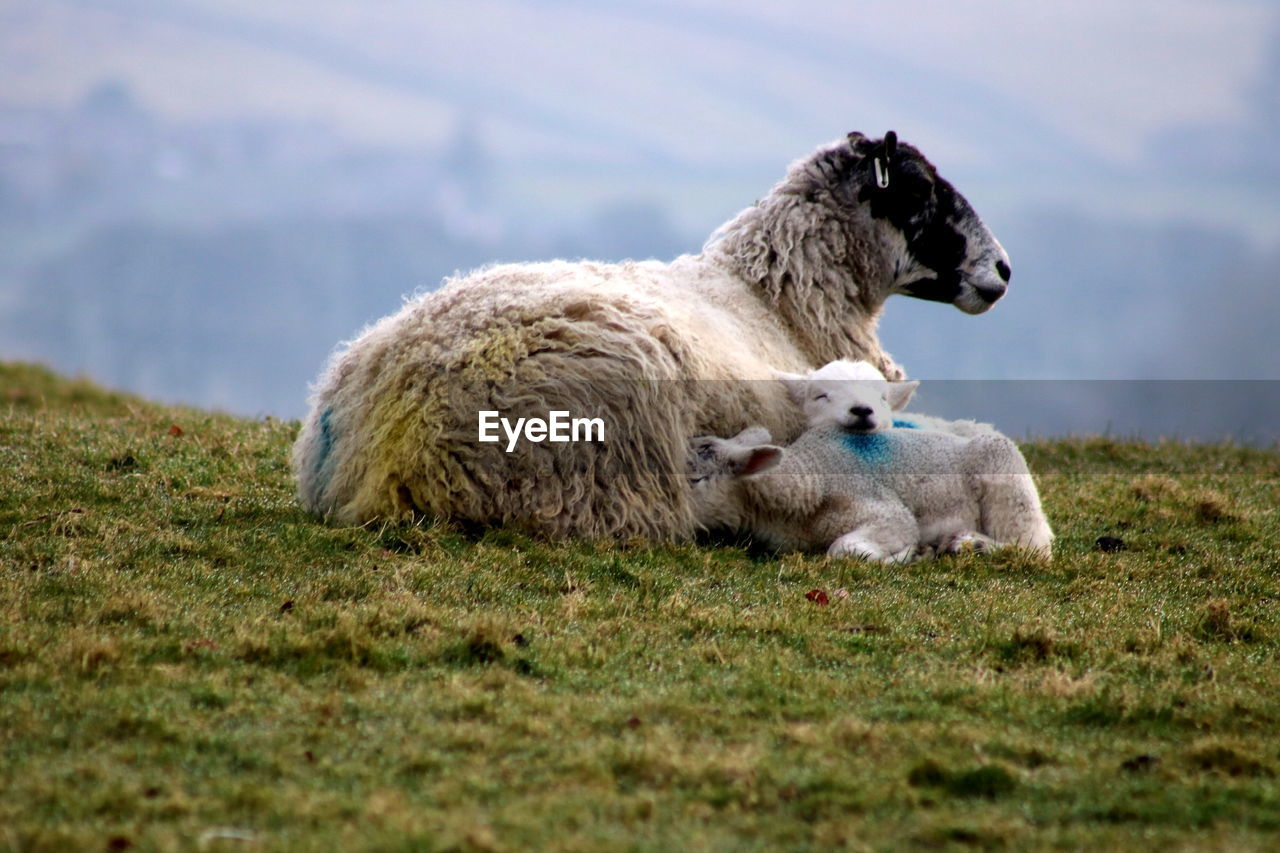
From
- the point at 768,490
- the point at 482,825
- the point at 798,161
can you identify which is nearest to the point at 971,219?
the point at 798,161

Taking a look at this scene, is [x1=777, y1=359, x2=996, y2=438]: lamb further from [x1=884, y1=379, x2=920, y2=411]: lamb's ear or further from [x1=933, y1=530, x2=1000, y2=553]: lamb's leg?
Answer: [x1=933, y1=530, x2=1000, y2=553]: lamb's leg

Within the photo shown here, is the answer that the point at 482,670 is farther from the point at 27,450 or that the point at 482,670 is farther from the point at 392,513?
the point at 27,450

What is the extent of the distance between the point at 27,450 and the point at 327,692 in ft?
15.4

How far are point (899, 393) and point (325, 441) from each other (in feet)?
10.4

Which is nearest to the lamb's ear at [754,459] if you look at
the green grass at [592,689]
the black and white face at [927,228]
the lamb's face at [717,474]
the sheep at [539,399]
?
the lamb's face at [717,474]

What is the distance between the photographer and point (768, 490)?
680 cm

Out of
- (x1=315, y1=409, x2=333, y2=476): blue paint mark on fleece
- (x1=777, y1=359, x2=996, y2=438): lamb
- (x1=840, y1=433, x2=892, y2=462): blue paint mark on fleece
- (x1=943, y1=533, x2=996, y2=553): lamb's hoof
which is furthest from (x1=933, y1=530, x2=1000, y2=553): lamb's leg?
(x1=315, y1=409, x2=333, y2=476): blue paint mark on fleece

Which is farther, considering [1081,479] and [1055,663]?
[1081,479]

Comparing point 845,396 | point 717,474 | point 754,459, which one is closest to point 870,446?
point 845,396

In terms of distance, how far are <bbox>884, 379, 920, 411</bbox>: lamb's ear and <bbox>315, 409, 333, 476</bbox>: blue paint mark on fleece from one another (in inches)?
119

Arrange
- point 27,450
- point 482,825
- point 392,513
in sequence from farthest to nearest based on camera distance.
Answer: point 27,450
point 392,513
point 482,825

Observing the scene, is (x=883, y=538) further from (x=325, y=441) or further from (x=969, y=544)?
(x=325, y=441)

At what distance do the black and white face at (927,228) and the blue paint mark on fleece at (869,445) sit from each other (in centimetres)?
224

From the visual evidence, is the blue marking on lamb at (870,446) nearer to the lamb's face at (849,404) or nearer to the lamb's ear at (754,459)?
the lamb's face at (849,404)
